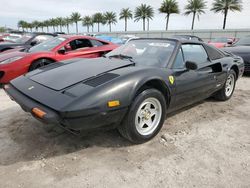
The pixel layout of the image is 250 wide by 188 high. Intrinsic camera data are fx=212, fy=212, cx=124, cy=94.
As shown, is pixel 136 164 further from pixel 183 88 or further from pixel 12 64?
pixel 12 64

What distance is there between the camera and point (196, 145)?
2.58 meters

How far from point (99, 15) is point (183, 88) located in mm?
58329

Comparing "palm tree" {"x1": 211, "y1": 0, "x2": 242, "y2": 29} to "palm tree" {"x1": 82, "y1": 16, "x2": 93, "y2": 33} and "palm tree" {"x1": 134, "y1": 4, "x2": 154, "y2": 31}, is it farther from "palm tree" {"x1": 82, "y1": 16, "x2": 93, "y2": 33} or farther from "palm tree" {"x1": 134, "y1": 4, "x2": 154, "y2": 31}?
"palm tree" {"x1": 82, "y1": 16, "x2": 93, "y2": 33}

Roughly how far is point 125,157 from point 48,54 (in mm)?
3692

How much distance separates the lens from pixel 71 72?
8.57 feet

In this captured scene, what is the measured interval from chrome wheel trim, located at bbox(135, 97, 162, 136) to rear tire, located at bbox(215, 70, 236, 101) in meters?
2.08

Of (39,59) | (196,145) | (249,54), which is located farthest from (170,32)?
(196,145)

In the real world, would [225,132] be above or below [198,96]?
below

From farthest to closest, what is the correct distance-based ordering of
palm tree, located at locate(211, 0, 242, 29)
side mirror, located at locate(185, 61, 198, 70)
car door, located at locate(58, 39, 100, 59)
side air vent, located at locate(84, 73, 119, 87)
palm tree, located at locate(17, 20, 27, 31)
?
palm tree, located at locate(17, 20, 27, 31)
palm tree, located at locate(211, 0, 242, 29)
car door, located at locate(58, 39, 100, 59)
side mirror, located at locate(185, 61, 198, 70)
side air vent, located at locate(84, 73, 119, 87)

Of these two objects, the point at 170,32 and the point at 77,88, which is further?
the point at 170,32

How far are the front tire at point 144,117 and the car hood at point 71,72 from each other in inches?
21.5

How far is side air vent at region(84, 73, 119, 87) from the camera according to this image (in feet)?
7.25

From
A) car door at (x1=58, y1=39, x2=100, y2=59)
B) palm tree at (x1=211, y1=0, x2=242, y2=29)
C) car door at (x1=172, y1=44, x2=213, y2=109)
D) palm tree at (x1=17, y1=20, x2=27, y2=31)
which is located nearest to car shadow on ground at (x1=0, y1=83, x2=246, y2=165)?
car door at (x1=172, y1=44, x2=213, y2=109)

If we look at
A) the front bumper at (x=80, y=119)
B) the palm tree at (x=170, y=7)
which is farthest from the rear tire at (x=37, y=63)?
the palm tree at (x=170, y=7)
